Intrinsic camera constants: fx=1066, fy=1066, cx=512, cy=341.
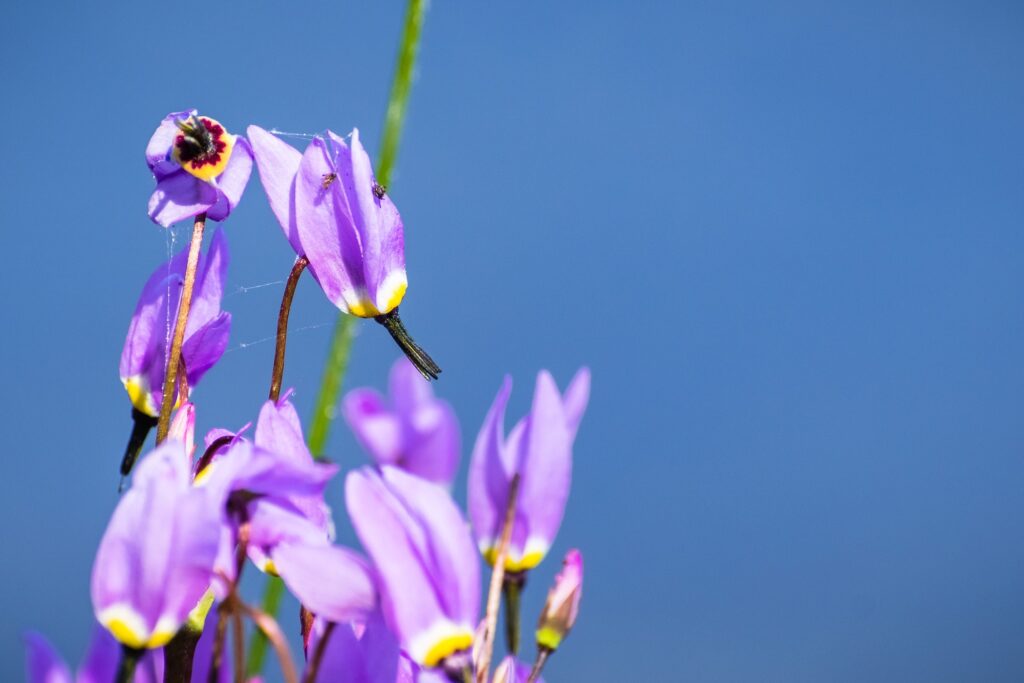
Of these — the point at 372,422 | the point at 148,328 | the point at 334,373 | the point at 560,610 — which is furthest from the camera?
the point at 334,373

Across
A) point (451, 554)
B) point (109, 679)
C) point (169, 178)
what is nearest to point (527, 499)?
point (451, 554)

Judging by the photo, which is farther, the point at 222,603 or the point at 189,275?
the point at 189,275

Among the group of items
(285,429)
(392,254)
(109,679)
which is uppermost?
(392,254)

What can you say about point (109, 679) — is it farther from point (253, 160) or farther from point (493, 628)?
point (253, 160)

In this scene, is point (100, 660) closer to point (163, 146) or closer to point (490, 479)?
point (490, 479)

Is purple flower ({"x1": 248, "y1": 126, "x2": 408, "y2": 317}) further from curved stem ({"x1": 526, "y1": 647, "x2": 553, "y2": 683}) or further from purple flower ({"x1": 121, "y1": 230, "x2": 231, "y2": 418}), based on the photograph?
curved stem ({"x1": 526, "y1": 647, "x2": 553, "y2": 683})

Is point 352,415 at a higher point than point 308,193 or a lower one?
lower

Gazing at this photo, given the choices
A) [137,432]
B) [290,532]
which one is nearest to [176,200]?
[137,432]

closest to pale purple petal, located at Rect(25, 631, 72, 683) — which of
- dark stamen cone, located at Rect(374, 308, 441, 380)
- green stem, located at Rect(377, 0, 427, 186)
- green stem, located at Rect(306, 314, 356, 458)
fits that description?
dark stamen cone, located at Rect(374, 308, 441, 380)
